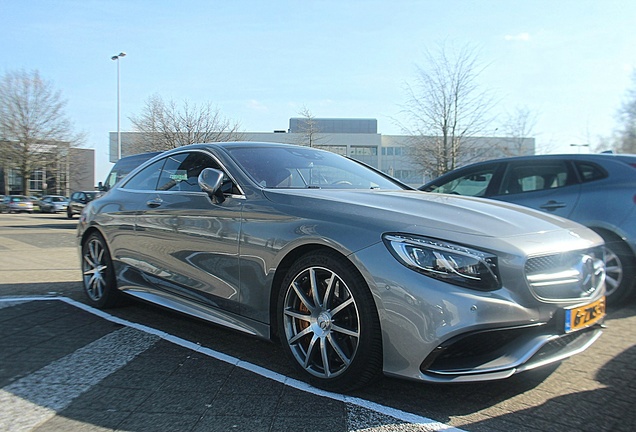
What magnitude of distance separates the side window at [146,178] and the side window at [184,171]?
0.36ft

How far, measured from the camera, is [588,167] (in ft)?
17.4

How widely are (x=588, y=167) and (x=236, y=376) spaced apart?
13.8 ft

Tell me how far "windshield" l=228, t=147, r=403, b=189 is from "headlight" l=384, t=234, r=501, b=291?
132 centimetres

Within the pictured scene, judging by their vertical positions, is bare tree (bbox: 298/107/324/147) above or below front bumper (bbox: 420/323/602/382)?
above

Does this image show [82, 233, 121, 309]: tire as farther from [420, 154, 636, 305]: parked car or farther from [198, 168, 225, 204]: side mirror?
[420, 154, 636, 305]: parked car

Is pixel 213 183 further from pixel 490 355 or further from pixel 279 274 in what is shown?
pixel 490 355

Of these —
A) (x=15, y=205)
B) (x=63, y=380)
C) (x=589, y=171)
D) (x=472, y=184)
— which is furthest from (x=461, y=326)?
(x=15, y=205)

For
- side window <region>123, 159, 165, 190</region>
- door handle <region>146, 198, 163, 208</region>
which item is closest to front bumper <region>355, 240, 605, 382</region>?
door handle <region>146, 198, 163, 208</region>

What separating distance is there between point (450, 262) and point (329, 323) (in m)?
0.80

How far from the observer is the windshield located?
3855 millimetres

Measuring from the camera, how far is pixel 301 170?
13.4 ft

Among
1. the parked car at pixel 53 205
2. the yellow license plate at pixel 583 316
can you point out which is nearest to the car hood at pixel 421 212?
the yellow license plate at pixel 583 316

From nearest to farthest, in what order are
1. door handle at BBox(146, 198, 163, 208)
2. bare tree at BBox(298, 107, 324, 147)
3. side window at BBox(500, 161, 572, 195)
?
door handle at BBox(146, 198, 163, 208), side window at BBox(500, 161, 572, 195), bare tree at BBox(298, 107, 324, 147)

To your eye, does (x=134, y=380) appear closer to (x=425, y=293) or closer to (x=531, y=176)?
(x=425, y=293)
